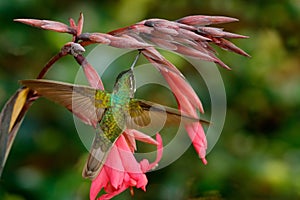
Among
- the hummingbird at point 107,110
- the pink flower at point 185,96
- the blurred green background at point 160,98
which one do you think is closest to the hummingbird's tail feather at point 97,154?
the hummingbird at point 107,110

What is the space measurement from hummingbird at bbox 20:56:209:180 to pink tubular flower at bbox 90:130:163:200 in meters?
0.02

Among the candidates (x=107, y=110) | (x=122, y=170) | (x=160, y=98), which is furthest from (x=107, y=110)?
(x=160, y=98)

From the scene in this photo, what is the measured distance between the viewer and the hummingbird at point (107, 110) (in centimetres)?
83

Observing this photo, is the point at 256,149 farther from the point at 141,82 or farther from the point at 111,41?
the point at 111,41

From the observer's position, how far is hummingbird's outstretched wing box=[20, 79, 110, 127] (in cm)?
80

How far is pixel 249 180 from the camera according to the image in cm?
176

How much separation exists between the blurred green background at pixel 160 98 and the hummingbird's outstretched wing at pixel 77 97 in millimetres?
696

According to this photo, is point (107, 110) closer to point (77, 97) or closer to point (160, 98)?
point (77, 97)

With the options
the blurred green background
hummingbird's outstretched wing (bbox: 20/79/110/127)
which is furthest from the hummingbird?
the blurred green background

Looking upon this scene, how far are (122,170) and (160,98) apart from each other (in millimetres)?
813

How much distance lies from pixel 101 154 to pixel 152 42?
0.60ft

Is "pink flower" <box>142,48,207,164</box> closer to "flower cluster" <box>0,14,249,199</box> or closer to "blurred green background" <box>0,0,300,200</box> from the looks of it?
"flower cluster" <box>0,14,249,199</box>

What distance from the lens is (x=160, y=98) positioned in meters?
1.77

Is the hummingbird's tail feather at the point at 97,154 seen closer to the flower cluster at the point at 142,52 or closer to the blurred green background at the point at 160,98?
the flower cluster at the point at 142,52
